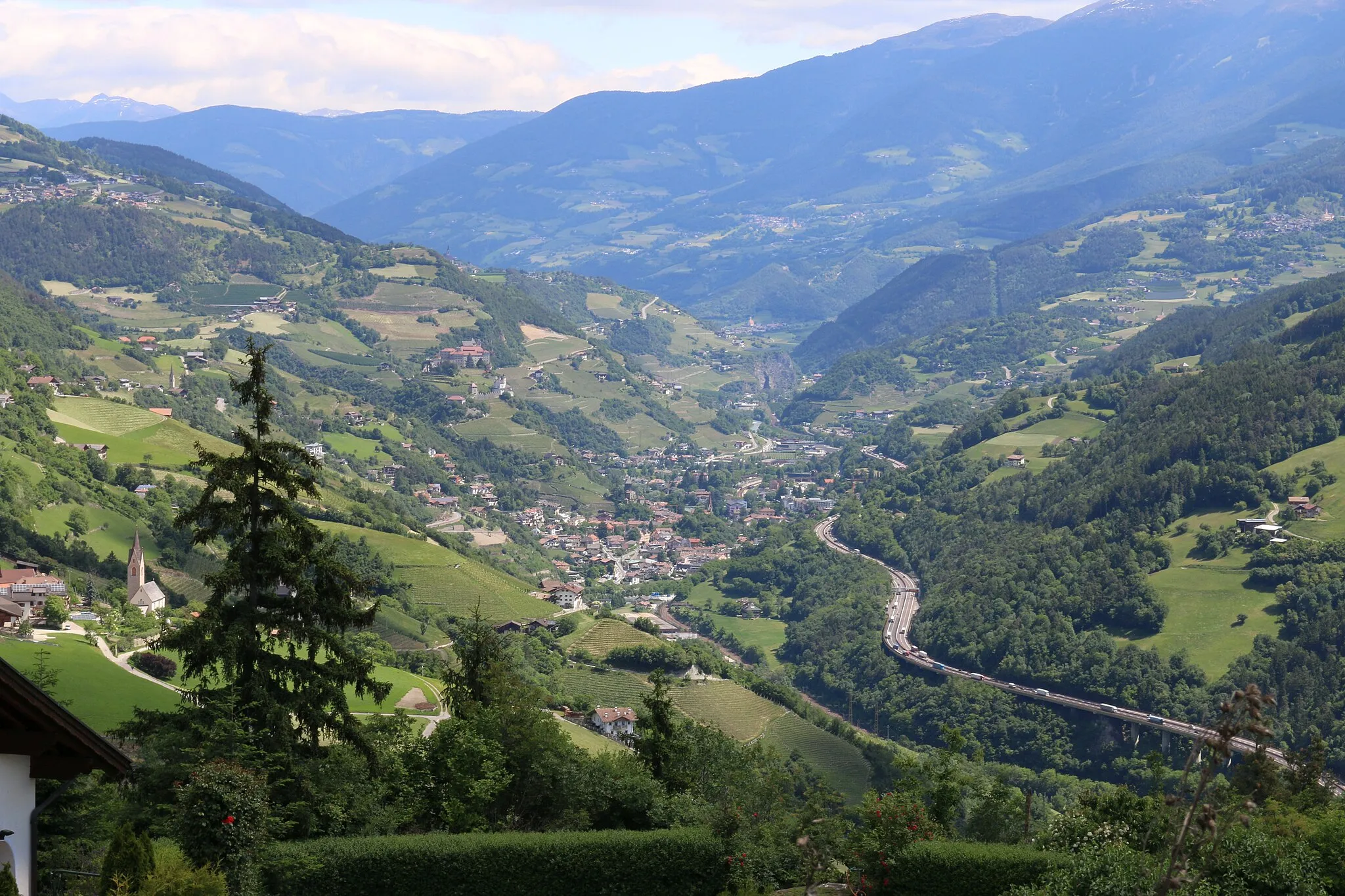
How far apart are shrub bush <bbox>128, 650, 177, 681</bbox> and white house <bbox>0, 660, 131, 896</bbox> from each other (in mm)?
45689

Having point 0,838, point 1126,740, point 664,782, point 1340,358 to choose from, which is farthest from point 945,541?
point 0,838

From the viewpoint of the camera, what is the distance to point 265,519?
24.3 metres

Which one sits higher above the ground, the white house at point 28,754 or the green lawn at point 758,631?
the white house at point 28,754

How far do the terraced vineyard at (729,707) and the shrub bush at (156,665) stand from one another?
30633mm

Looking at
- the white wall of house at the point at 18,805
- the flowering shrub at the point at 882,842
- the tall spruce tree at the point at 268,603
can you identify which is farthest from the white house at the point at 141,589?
the white wall of house at the point at 18,805

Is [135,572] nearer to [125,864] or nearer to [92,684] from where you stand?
[92,684]

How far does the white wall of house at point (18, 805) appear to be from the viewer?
1313cm

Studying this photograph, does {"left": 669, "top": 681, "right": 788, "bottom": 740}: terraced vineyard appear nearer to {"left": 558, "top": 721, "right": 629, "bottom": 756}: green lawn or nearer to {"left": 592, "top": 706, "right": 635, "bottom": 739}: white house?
{"left": 592, "top": 706, "right": 635, "bottom": 739}: white house

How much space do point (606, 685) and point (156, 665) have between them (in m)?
32.8

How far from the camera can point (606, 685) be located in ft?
275

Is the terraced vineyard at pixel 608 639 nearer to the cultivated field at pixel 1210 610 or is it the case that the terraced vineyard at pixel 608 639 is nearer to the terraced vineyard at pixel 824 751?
the terraced vineyard at pixel 824 751

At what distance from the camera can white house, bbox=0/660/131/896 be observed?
1291 centimetres

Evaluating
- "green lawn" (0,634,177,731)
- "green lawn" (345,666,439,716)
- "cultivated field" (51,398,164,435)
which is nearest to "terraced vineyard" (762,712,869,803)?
"green lawn" (345,666,439,716)

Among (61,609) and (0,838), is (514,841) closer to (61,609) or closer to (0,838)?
(0,838)
